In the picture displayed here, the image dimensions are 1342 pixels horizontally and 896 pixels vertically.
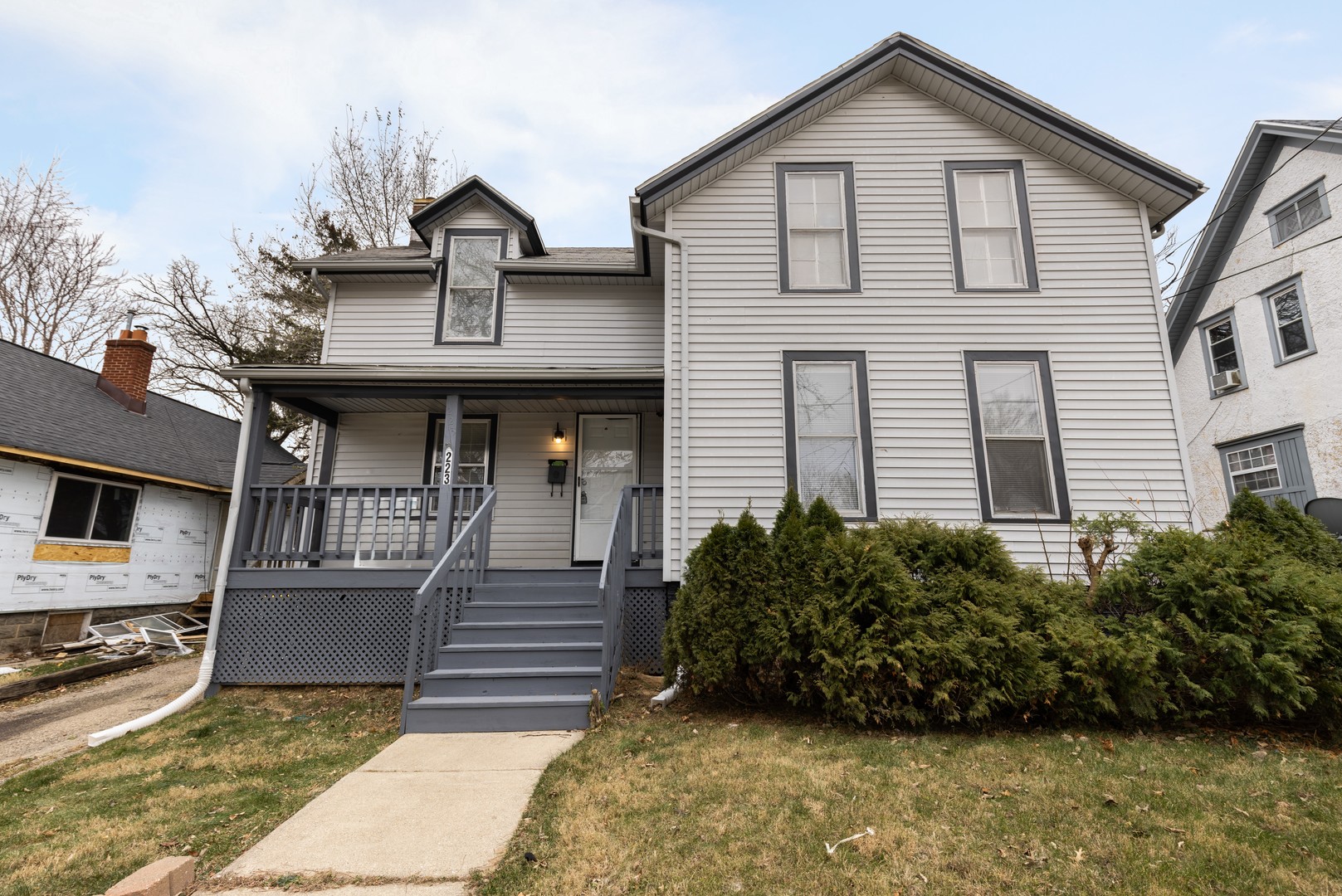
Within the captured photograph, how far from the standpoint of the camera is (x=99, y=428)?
35.8ft

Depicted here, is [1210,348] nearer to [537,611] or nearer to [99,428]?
[537,611]

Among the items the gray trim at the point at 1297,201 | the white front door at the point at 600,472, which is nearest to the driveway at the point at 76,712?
the white front door at the point at 600,472

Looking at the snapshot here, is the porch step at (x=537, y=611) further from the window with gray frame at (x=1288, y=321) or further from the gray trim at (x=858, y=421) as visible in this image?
the window with gray frame at (x=1288, y=321)

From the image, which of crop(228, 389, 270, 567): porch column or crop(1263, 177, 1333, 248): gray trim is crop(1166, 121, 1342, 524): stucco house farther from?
crop(228, 389, 270, 567): porch column

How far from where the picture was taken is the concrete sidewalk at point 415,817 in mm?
2627

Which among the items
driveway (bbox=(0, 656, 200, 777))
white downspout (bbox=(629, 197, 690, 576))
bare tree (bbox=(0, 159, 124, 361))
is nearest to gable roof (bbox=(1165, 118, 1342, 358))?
white downspout (bbox=(629, 197, 690, 576))

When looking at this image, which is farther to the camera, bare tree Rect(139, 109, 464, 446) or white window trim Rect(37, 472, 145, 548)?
bare tree Rect(139, 109, 464, 446)

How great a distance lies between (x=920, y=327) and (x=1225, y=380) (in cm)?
942

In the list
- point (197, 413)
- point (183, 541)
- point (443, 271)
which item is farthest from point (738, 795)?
point (197, 413)

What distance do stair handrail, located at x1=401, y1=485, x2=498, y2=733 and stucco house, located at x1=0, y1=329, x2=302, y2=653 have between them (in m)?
2.93

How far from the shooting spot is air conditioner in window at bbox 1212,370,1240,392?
465 inches

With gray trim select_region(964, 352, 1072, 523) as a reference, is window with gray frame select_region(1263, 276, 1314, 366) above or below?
above

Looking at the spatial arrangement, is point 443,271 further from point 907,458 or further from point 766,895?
point 766,895

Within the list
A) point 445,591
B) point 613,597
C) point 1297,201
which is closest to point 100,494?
point 445,591
